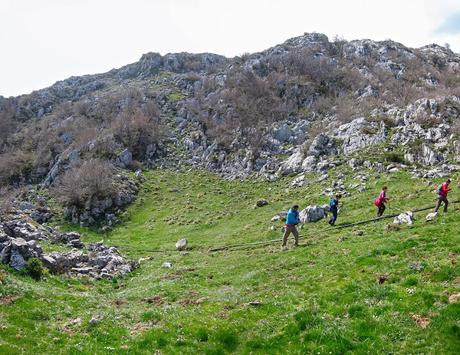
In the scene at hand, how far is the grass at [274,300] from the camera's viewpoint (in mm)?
15180

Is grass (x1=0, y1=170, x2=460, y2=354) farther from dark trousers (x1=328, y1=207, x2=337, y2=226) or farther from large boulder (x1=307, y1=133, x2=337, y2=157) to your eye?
large boulder (x1=307, y1=133, x2=337, y2=157)

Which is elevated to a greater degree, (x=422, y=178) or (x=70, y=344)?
(x=70, y=344)

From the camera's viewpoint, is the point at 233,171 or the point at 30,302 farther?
the point at 233,171

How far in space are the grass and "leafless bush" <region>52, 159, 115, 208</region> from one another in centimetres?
3960

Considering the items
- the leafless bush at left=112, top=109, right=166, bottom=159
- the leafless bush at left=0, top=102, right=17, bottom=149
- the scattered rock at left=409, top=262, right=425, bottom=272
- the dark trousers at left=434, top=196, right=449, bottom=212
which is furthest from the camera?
the leafless bush at left=0, top=102, right=17, bottom=149

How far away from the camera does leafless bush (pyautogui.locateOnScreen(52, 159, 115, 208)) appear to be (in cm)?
7288

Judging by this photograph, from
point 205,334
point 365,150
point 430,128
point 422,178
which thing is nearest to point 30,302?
point 205,334

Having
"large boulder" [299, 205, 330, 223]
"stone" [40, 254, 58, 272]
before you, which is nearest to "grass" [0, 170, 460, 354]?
"stone" [40, 254, 58, 272]

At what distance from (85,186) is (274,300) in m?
61.2

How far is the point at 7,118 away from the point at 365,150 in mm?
130283

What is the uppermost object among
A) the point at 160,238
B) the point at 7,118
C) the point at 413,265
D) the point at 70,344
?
the point at 7,118

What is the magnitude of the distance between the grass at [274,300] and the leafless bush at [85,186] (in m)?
39.6

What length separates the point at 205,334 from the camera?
17.1 m

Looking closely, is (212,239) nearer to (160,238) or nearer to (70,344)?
(160,238)
